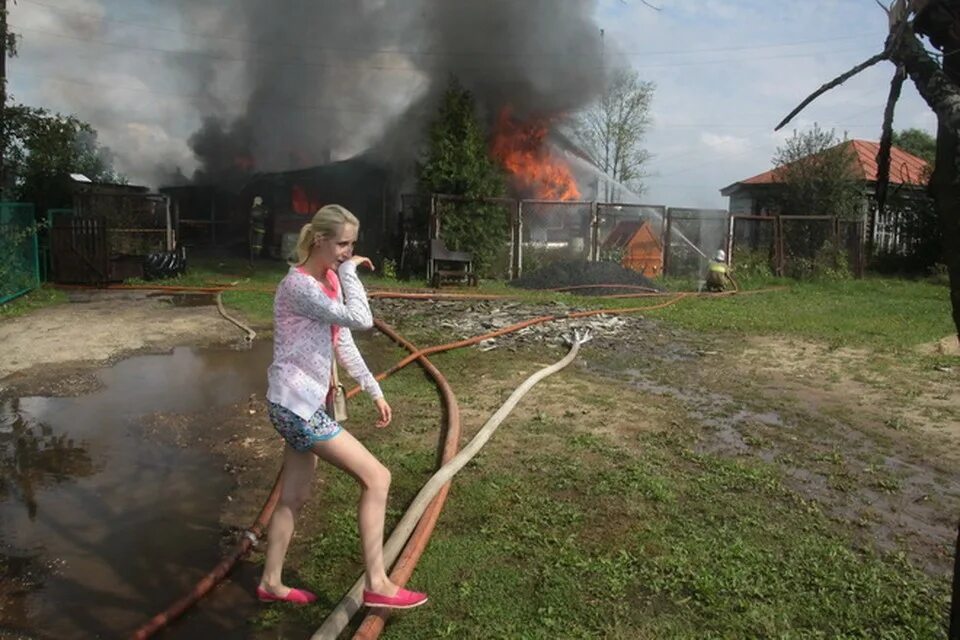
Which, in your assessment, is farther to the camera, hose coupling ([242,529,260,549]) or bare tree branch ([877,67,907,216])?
hose coupling ([242,529,260,549])

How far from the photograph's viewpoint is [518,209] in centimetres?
1772

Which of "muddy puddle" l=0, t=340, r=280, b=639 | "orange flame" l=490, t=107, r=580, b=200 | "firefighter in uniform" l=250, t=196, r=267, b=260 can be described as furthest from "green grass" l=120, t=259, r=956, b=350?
Answer: "orange flame" l=490, t=107, r=580, b=200

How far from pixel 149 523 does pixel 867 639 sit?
3.48 meters

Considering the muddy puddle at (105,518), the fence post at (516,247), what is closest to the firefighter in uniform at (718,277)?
the fence post at (516,247)

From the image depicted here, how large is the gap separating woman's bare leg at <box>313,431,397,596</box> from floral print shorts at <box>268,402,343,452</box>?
4 cm

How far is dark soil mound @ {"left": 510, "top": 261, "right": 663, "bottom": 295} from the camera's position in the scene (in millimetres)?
15367

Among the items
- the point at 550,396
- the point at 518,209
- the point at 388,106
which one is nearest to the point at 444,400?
the point at 550,396

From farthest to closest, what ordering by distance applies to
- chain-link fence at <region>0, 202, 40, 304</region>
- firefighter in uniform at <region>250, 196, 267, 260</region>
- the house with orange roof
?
firefighter in uniform at <region>250, 196, 267, 260</region>
the house with orange roof
chain-link fence at <region>0, 202, 40, 304</region>

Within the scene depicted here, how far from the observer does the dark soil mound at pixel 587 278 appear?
50.4 ft

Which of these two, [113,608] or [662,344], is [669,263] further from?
[113,608]

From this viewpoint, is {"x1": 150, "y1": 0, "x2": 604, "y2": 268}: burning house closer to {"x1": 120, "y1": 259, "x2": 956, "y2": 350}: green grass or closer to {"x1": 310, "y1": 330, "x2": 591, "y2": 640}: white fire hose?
{"x1": 120, "y1": 259, "x2": 956, "y2": 350}: green grass

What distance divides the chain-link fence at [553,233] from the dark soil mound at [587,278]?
5.45 ft

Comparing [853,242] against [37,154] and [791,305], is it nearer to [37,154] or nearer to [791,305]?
[791,305]

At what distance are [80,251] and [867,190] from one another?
20.1 metres
